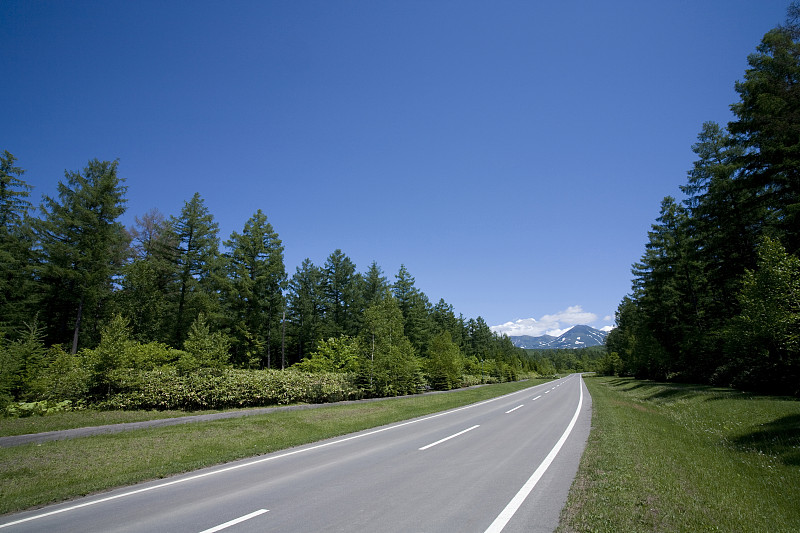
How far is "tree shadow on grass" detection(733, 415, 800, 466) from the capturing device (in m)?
8.15

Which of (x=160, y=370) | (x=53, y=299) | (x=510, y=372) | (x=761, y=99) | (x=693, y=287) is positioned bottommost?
(x=510, y=372)

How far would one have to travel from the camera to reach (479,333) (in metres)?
77.7

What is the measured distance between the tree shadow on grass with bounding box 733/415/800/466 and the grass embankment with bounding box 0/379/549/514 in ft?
37.5

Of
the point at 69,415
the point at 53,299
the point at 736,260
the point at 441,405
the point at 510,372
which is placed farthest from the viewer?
the point at 510,372

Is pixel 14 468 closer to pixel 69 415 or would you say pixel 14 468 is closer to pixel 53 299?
pixel 69 415

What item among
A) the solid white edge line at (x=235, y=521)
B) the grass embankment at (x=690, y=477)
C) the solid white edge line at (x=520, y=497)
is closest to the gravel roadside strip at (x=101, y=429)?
the solid white edge line at (x=235, y=521)

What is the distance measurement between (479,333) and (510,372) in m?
18.4

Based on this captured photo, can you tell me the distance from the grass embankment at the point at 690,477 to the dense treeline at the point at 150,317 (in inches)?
611

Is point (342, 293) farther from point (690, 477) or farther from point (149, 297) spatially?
point (690, 477)

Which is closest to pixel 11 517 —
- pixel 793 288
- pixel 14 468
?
pixel 14 468

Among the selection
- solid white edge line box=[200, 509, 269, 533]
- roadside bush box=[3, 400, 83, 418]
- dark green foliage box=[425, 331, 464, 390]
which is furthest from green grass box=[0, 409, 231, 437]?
dark green foliage box=[425, 331, 464, 390]

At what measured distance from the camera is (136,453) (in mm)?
8734

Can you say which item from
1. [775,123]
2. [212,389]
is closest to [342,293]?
[212,389]

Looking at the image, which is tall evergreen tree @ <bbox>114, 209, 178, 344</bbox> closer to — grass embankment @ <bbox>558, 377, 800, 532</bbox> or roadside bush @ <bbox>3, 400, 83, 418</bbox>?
roadside bush @ <bbox>3, 400, 83, 418</bbox>
